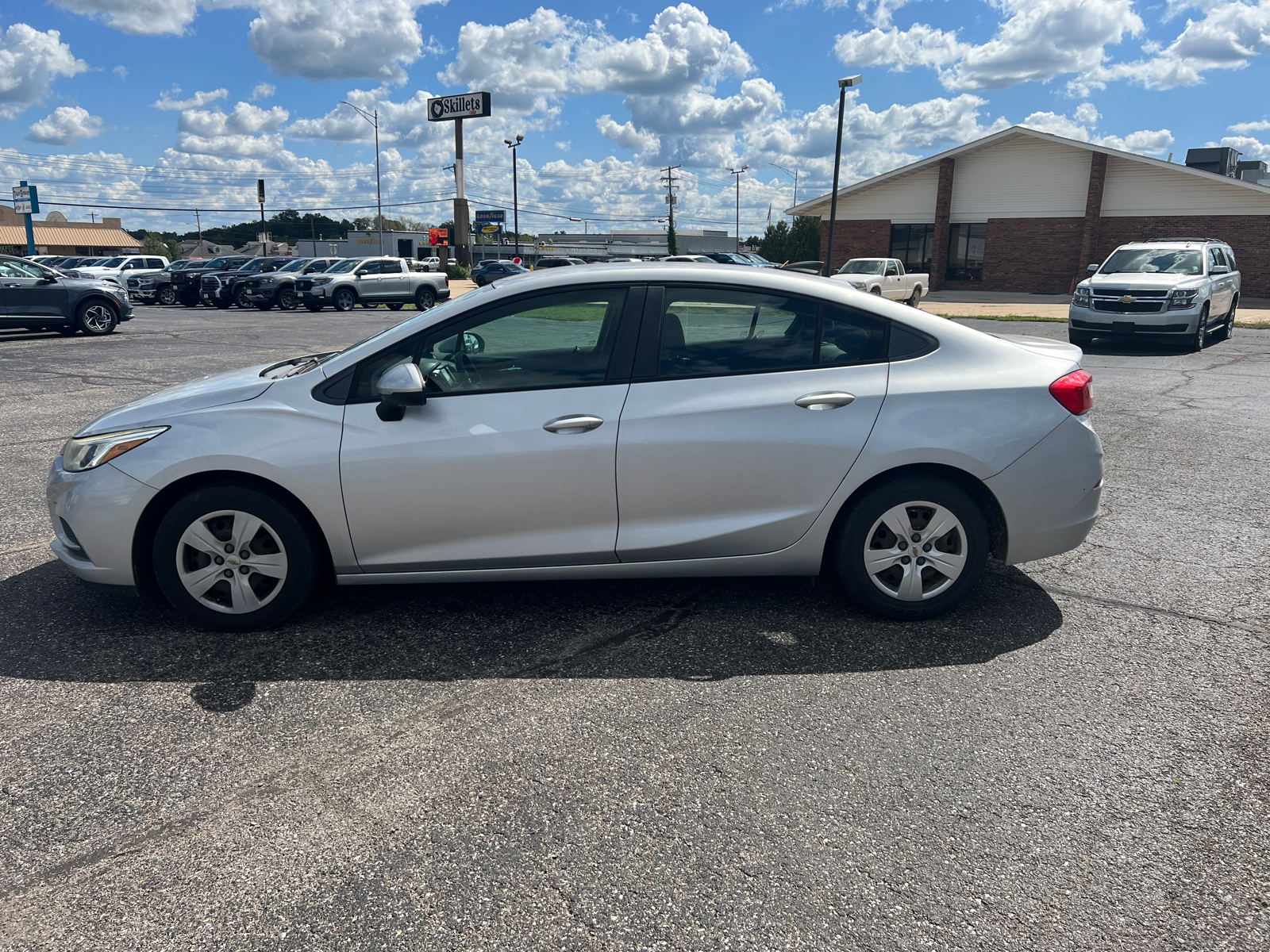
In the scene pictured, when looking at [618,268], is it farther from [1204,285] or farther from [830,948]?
[1204,285]

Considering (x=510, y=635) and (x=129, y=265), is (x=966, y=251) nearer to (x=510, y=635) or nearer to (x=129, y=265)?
(x=129, y=265)

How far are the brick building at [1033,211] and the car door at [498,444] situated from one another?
3804cm

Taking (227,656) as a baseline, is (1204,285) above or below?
above

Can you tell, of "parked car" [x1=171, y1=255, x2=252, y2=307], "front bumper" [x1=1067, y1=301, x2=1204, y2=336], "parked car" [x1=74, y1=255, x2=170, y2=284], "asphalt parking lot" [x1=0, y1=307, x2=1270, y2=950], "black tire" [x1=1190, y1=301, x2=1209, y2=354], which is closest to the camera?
"asphalt parking lot" [x1=0, y1=307, x2=1270, y2=950]

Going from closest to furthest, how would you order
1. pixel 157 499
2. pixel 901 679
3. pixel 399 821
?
1. pixel 399 821
2. pixel 901 679
3. pixel 157 499

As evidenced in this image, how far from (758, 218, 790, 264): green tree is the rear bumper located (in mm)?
72452

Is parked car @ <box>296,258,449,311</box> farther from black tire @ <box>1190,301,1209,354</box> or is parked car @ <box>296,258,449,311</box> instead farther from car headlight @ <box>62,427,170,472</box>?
car headlight @ <box>62,427,170,472</box>

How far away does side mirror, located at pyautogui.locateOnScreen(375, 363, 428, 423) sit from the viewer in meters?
3.80

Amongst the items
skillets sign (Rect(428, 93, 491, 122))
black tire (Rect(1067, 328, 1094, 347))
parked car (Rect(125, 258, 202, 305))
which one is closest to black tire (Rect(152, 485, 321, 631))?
black tire (Rect(1067, 328, 1094, 347))

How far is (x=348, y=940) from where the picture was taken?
2.33 meters

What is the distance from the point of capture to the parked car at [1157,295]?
50.8 ft

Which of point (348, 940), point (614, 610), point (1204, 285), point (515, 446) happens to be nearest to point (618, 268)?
point (515, 446)

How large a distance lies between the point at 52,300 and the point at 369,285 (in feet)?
41.1

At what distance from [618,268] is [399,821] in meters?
2.63
